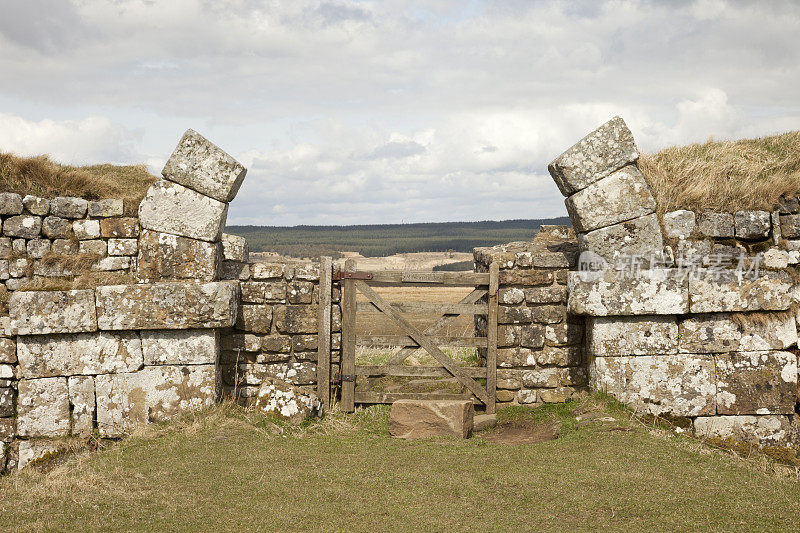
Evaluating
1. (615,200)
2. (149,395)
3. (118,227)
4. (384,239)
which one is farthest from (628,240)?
(384,239)

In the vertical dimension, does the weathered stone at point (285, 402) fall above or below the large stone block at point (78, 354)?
below

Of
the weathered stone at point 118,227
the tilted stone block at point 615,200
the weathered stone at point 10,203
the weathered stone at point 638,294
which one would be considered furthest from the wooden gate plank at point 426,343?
the weathered stone at point 10,203

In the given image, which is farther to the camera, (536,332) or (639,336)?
(536,332)

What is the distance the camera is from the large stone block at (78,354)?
23.3 feet

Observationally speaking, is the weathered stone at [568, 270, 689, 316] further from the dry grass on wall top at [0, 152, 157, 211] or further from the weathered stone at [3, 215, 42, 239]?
the weathered stone at [3, 215, 42, 239]

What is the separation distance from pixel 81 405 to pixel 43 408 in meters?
0.40

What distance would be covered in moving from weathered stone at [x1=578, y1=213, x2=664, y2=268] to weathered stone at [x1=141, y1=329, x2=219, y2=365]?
484cm

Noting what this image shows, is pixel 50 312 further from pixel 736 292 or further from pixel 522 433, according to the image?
pixel 736 292

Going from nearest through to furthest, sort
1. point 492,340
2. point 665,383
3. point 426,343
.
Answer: point 665,383 < point 492,340 < point 426,343

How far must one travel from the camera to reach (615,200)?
772cm

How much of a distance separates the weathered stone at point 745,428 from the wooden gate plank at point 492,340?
2492mm

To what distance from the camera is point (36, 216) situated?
7.45m

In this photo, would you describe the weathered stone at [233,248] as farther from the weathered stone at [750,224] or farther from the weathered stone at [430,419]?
the weathered stone at [750,224]

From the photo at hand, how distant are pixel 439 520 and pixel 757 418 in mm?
5006
